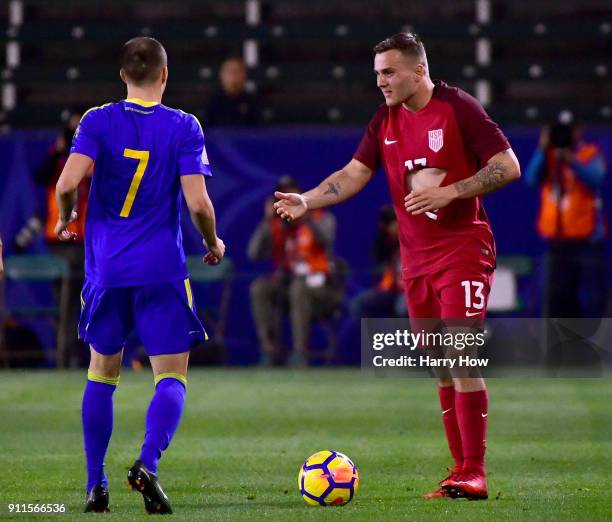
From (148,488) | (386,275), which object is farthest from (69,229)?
(148,488)

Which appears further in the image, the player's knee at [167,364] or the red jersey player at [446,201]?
the red jersey player at [446,201]

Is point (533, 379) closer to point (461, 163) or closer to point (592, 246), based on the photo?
point (592, 246)

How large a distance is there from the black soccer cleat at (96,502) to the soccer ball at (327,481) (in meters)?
0.95

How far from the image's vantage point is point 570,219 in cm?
1508

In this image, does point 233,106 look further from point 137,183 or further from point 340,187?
point 137,183

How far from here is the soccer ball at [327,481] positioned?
21.1 ft

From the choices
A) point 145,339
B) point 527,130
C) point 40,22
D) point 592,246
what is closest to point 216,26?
point 40,22

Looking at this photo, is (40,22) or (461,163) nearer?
(461,163)

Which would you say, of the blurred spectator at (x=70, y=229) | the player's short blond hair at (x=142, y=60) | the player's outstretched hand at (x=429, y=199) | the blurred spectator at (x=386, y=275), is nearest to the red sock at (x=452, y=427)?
the player's outstretched hand at (x=429, y=199)

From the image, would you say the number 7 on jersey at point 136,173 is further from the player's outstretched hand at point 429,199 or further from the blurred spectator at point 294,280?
the blurred spectator at point 294,280

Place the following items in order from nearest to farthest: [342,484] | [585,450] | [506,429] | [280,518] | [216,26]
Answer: [280,518] < [342,484] < [585,450] < [506,429] < [216,26]

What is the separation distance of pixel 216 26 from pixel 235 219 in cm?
333

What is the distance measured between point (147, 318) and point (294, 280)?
30.7 feet

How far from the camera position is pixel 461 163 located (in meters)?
6.84
